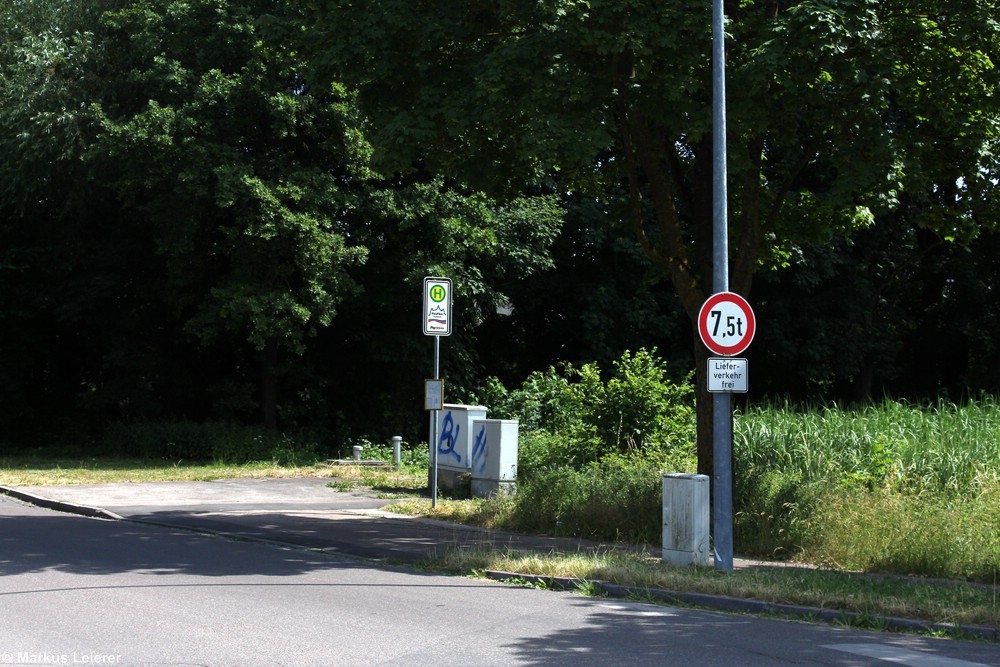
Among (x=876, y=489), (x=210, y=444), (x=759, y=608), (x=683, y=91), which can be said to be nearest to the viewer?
(x=759, y=608)

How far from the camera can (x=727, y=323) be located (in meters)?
10.8

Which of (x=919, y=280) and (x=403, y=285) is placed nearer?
(x=403, y=285)

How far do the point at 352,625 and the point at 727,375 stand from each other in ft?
16.0

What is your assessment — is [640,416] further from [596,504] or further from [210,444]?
[210,444]

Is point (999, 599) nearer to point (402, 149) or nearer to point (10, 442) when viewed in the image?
point (402, 149)

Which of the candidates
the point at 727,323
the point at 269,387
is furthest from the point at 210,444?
the point at 727,323

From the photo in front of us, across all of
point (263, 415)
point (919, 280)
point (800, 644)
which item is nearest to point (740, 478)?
point (800, 644)

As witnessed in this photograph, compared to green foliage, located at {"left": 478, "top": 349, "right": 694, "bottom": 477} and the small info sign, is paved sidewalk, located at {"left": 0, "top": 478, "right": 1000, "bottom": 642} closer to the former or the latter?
the small info sign

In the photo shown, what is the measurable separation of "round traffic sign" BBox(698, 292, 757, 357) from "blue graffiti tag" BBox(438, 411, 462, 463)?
7.80 m

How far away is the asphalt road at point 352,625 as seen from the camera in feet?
23.5

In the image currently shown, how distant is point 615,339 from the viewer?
103 feet

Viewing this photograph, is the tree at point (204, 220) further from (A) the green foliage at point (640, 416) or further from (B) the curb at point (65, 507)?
(B) the curb at point (65, 507)

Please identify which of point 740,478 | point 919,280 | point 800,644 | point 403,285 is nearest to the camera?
point 800,644

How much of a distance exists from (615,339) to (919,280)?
41.1 ft
